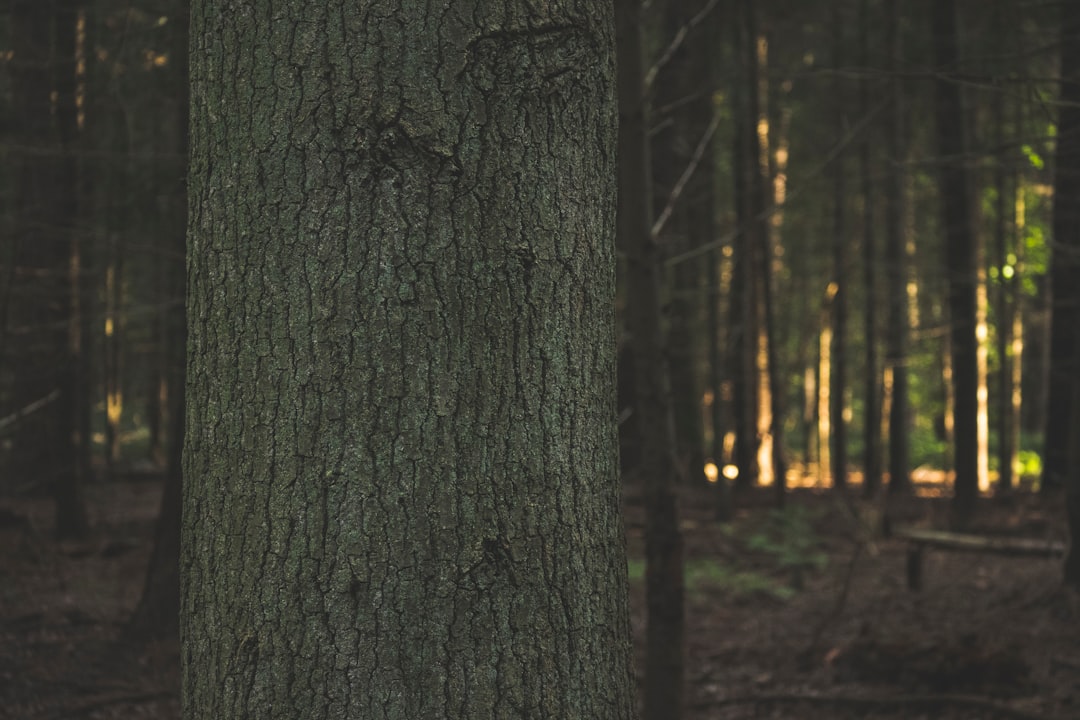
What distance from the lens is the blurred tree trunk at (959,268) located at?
43.5 ft

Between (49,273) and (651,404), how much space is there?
6433 millimetres

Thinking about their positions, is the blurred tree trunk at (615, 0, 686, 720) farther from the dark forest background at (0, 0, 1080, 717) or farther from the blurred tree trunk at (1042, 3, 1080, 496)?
the blurred tree trunk at (1042, 3, 1080, 496)

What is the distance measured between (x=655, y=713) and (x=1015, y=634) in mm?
3702

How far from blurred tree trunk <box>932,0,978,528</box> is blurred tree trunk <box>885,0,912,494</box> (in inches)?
37.3

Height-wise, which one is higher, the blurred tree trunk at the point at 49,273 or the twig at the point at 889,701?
the blurred tree trunk at the point at 49,273

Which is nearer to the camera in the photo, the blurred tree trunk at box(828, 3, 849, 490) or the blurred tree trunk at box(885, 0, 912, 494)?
the blurred tree trunk at box(885, 0, 912, 494)

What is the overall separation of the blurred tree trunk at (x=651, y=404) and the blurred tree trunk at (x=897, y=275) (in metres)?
10.3

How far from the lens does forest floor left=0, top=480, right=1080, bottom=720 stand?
6.04 m

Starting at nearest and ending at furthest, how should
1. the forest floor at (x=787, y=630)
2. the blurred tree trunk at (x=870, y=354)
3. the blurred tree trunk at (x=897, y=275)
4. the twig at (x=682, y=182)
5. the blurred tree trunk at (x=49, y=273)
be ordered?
the twig at (x=682, y=182) < the forest floor at (x=787, y=630) < the blurred tree trunk at (x=49, y=273) < the blurred tree trunk at (x=897, y=275) < the blurred tree trunk at (x=870, y=354)

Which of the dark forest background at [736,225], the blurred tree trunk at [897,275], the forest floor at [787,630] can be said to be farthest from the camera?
the blurred tree trunk at [897,275]

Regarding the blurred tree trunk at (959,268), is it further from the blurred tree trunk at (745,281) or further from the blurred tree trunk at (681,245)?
the blurred tree trunk at (681,245)

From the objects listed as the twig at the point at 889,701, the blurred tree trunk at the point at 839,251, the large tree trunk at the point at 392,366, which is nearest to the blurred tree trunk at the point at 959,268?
the blurred tree trunk at the point at 839,251

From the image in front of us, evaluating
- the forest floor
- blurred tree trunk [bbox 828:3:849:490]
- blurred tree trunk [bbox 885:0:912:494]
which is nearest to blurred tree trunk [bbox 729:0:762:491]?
blurred tree trunk [bbox 828:3:849:490]

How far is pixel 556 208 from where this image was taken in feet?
5.52
